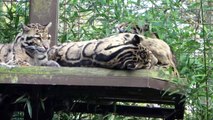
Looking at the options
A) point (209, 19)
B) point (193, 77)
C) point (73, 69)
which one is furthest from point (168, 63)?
point (209, 19)

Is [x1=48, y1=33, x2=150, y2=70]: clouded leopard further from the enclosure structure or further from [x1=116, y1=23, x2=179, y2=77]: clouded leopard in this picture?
[x1=116, y1=23, x2=179, y2=77]: clouded leopard

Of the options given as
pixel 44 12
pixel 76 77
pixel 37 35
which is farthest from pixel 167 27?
pixel 76 77

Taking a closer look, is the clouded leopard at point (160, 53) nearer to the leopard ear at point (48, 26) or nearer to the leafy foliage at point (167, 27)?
the leafy foliage at point (167, 27)

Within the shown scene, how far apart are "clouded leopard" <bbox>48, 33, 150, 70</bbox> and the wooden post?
371mm

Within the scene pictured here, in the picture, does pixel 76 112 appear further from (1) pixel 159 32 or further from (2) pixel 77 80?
(2) pixel 77 80

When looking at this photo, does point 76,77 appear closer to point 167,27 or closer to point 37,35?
point 37,35

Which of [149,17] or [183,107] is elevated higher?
[149,17]

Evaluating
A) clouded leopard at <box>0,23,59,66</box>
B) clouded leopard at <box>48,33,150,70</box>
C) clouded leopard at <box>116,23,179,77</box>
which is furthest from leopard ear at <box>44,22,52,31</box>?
clouded leopard at <box>116,23,179,77</box>

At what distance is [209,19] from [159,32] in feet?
2.44

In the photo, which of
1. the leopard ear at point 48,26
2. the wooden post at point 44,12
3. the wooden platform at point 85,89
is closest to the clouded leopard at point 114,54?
the wooden platform at point 85,89

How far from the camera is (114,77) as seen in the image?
2287 millimetres

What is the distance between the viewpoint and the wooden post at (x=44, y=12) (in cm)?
287

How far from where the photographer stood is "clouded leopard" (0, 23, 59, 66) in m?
2.61

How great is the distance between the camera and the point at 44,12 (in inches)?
113
